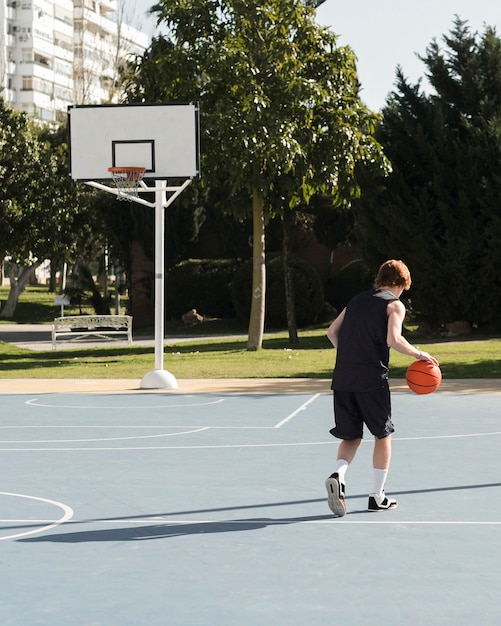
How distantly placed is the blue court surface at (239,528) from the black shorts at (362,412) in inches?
23.3

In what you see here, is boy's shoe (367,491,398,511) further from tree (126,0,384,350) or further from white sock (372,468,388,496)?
tree (126,0,384,350)

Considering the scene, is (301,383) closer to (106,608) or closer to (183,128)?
(183,128)

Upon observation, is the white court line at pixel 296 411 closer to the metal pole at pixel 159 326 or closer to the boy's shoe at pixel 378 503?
the metal pole at pixel 159 326

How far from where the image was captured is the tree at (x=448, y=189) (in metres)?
32.8

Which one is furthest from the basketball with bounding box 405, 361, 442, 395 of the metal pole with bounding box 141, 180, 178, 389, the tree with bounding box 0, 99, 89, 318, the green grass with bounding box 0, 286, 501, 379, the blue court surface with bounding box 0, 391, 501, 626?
the tree with bounding box 0, 99, 89, 318

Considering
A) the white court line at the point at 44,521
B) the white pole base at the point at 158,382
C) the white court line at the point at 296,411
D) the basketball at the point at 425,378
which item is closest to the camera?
the white court line at the point at 44,521

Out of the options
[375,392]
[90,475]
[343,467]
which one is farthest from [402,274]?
[90,475]

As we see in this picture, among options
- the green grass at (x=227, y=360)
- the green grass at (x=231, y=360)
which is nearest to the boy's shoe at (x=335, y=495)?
the green grass at (x=227, y=360)

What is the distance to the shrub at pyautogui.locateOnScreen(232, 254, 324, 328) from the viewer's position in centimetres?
4003

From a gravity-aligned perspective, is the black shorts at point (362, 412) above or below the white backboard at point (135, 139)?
below

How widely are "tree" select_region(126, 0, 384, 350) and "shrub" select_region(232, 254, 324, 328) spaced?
1061 centimetres

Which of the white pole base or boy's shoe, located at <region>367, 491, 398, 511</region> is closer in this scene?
boy's shoe, located at <region>367, 491, 398, 511</region>

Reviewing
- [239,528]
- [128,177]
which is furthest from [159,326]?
[239,528]

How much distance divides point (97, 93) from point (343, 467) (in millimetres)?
108644
